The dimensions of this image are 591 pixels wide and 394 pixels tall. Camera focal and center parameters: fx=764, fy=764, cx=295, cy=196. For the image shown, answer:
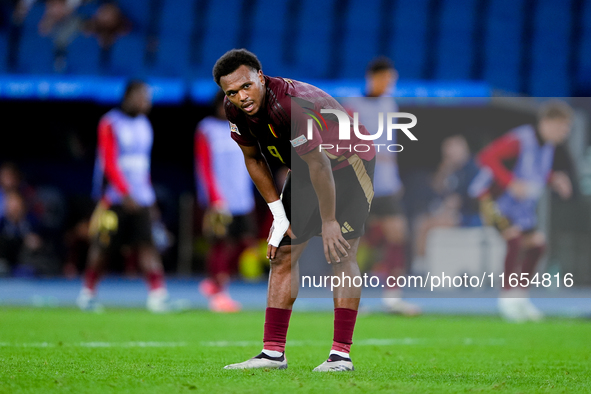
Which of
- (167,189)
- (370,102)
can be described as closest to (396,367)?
(370,102)

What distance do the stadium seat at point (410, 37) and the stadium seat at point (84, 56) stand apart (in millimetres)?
5554

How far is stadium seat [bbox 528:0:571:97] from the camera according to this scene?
14.1 m

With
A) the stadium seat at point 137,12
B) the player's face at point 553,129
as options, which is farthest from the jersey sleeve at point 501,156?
the stadium seat at point 137,12

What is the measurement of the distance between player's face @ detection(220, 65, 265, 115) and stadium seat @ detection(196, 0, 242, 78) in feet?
34.5

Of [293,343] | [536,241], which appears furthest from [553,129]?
[293,343]

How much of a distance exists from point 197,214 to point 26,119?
4514 mm

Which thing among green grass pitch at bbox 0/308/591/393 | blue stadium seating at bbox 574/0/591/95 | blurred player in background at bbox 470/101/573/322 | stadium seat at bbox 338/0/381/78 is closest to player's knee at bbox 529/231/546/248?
blurred player in background at bbox 470/101/573/322

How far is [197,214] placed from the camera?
11992mm

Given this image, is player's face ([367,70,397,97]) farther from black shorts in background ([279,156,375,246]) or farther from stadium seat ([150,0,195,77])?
stadium seat ([150,0,195,77])

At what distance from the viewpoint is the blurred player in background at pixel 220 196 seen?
7914mm

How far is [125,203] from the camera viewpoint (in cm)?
764

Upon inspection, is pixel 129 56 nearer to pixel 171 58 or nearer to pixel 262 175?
pixel 171 58

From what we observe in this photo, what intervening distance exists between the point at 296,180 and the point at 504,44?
1200 centimetres

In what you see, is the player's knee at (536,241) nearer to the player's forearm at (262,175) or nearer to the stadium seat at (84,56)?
the player's forearm at (262,175)
